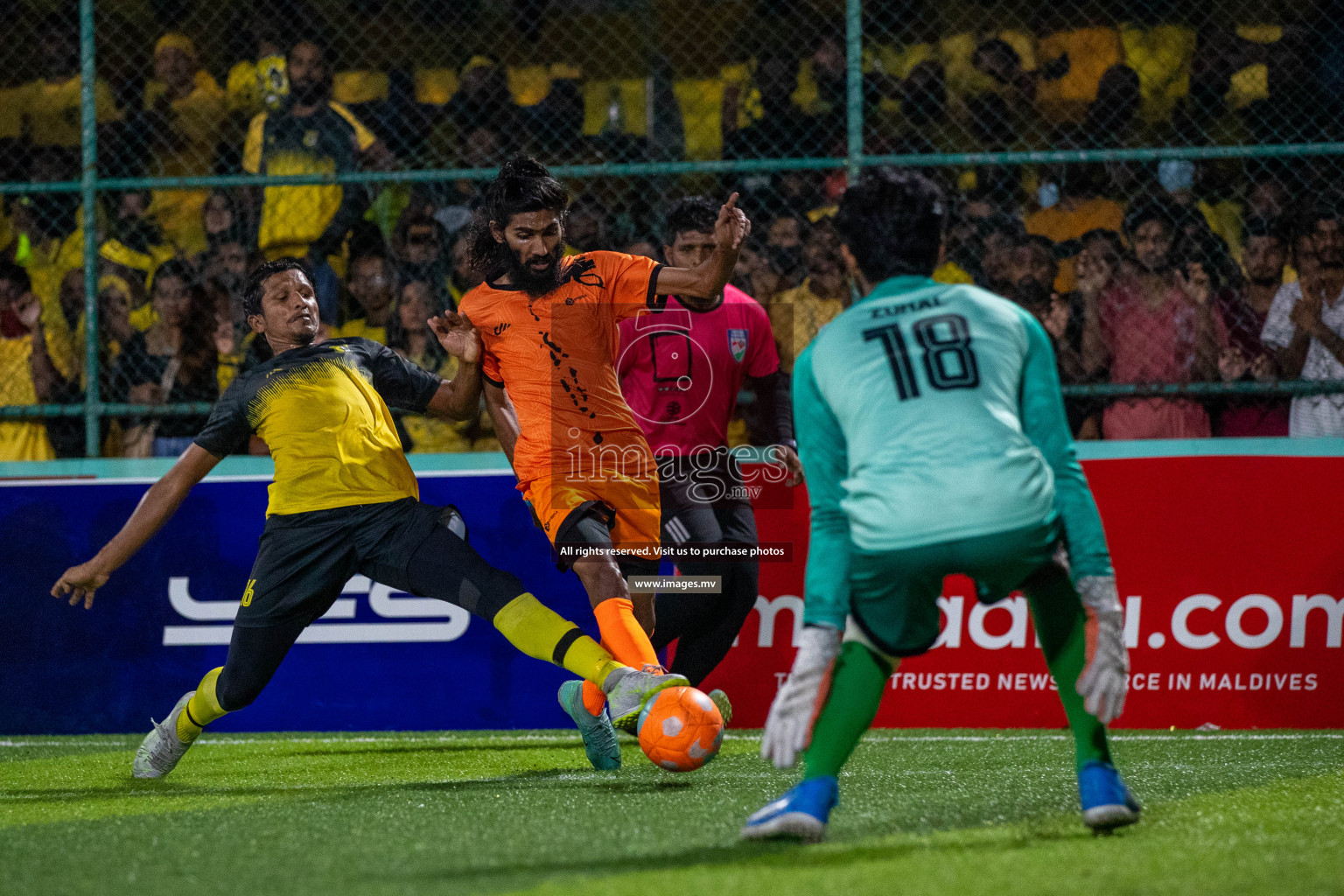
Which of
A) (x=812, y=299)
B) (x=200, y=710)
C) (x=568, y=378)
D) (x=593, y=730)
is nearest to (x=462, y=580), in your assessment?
(x=593, y=730)

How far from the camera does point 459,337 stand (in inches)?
201

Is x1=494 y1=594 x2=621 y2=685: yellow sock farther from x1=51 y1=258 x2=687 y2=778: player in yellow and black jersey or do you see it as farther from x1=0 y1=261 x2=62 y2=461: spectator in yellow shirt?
x1=0 y1=261 x2=62 y2=461: spectator in yellow shirt

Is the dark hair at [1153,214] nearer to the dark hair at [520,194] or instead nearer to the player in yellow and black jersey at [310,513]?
the dark hair at [520,194]

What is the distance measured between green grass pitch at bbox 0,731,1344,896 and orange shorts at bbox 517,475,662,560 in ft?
2.70

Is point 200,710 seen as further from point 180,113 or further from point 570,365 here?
point 180,113

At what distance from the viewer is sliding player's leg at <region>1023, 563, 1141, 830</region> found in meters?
3.30

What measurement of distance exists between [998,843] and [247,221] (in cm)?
627

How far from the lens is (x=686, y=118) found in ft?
29.4

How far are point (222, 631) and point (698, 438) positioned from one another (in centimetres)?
247

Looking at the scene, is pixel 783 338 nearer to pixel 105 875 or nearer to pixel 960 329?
pixel 960 329

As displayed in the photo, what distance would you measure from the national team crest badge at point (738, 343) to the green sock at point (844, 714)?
9.76 feet

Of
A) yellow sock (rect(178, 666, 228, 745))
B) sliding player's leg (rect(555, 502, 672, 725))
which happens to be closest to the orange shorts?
sliding player's leg (rect(555, 502, 672, 725))

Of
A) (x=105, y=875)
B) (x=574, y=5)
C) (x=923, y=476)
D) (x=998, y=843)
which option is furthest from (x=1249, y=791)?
(x=574, y=5)

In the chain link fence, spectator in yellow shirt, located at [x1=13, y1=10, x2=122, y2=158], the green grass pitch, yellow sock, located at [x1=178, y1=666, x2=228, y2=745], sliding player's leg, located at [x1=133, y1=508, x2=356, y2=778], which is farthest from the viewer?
spectator in yellow shirt, located at [x1=13, y1=10, x2=122, y2=158]
